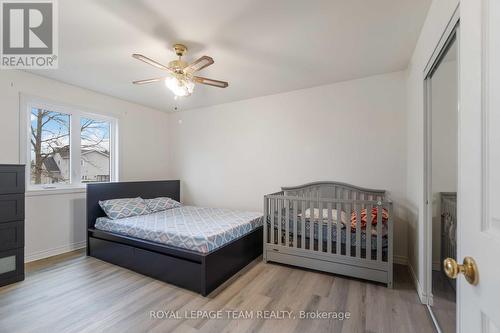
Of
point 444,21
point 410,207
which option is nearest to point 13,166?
point 444,21

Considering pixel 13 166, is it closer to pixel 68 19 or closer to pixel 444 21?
pixel 68 19

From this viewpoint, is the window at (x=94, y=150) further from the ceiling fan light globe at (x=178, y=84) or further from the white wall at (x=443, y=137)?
the white wall at (x=443, y=137)

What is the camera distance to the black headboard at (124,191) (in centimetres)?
313

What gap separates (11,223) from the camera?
2.29 m

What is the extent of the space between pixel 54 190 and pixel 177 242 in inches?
81.4

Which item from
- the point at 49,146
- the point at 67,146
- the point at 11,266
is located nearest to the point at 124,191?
the point at 67,146

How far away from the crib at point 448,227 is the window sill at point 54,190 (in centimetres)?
429

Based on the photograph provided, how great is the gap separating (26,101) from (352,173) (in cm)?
437

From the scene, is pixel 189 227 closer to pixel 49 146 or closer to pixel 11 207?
pixel 11 207

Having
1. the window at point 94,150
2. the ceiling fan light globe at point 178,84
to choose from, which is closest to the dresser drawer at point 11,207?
the window at point 94,150

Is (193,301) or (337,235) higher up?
(337,235)

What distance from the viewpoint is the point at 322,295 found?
2105mm

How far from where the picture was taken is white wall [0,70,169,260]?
8.78ft

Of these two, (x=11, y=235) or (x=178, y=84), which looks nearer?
(x=178, y=84)
